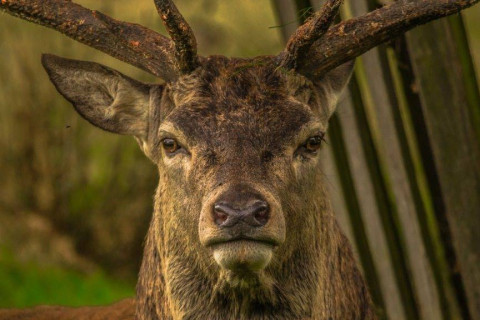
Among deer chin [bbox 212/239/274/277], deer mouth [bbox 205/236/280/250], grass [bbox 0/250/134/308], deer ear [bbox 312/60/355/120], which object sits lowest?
grass [bbox 0/250/134/308]

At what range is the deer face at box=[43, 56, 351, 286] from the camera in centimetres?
474

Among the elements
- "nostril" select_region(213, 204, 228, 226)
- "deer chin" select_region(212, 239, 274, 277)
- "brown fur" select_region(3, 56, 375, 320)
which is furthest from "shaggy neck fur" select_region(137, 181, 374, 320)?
"nostril" select_region(213, 204, 228, 226)

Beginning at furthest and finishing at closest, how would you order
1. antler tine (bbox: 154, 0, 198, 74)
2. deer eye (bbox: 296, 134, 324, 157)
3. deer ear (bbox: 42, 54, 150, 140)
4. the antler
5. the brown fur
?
deer ear (bbox: 42, 54, 150, 140), the antler, deer eye (bbox: 296, 134, 324, 157), antler tine (bbox: 154, 0, 198, 74), the brown fur

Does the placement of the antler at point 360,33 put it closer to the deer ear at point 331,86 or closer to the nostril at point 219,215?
the deer ear at point 331,86

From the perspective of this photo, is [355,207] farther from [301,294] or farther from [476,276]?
[301,294]

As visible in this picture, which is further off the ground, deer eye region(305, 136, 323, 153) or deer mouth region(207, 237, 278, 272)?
deer eye region(305, 136, 323, 153)

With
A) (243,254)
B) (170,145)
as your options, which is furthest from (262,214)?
(170,145)

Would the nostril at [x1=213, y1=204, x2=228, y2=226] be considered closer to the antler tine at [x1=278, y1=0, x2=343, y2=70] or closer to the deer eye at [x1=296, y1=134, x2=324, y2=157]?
the deer eye at [x1=296, y1=134, x2=324, y2=157]

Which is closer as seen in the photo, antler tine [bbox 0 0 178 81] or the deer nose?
the deer nose

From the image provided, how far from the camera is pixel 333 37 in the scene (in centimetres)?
561

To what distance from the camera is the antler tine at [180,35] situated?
521 centimetres

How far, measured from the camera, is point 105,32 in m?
5.62

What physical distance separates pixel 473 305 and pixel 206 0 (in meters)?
5.62

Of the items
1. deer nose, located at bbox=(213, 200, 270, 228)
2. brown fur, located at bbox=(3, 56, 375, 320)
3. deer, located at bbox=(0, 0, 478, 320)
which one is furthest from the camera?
brown fur, located at bbox=(3, 56, 375, 320)
